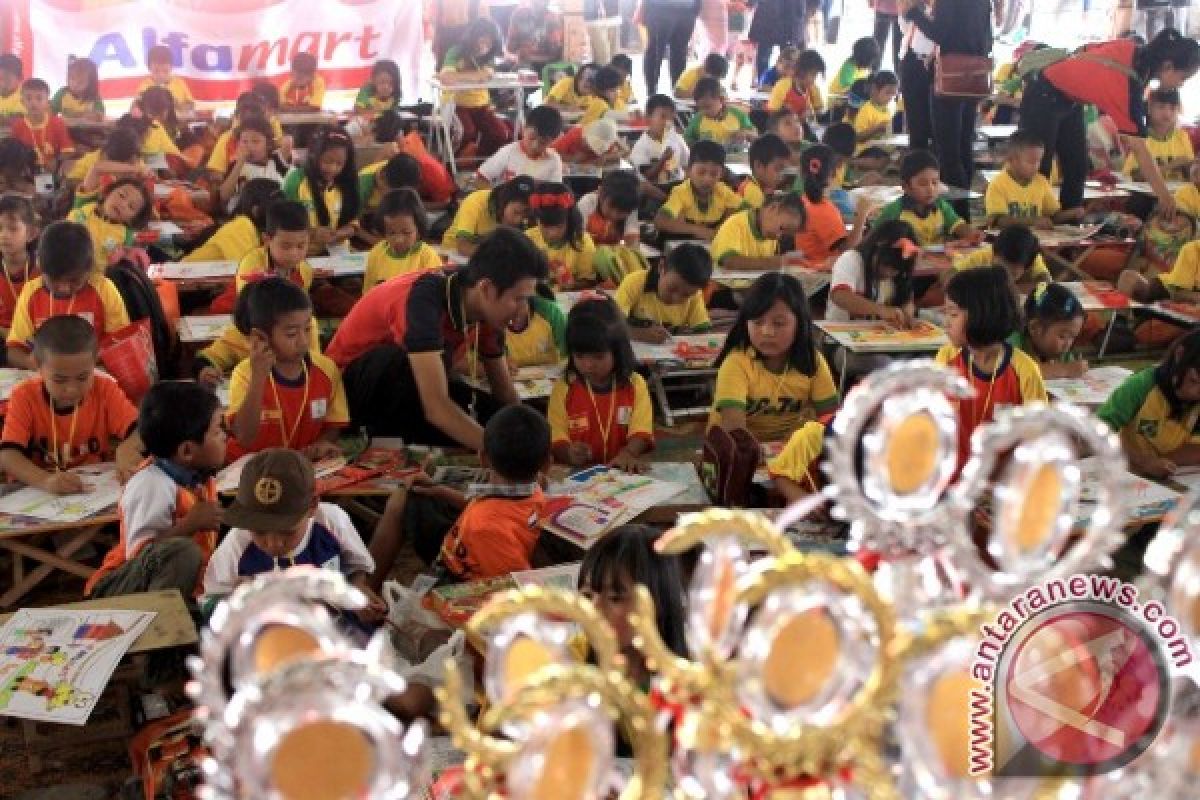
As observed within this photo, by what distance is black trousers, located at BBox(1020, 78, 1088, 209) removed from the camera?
23.1ft

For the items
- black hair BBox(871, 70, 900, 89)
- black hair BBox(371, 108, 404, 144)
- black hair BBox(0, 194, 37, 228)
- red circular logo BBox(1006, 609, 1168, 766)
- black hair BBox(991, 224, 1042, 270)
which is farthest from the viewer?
black hair BBox(871, 70, 900, 89)

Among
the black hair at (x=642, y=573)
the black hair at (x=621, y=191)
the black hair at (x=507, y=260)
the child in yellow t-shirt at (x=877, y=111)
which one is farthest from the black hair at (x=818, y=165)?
the black hair at (x=642, y=573)

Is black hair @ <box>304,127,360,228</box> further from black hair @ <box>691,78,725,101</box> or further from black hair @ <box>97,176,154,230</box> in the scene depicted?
black hair @ <box>691,78,725,101</box>

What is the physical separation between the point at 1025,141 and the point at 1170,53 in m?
1.10

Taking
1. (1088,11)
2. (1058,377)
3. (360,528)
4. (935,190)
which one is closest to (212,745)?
(360,528)

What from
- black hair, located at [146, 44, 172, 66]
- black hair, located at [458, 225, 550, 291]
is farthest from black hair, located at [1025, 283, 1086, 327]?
black hair, located at [146, 44, 172, 66]

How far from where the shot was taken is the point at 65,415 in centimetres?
367

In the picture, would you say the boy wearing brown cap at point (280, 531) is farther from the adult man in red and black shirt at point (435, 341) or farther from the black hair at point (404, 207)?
the black hair at point (404, 207)

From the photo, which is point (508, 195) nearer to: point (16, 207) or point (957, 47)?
point (16, 207)

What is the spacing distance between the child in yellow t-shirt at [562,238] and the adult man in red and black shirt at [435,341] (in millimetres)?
1440

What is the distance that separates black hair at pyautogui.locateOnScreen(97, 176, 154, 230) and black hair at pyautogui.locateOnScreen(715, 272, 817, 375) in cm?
298

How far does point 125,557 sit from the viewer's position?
10.4 ft

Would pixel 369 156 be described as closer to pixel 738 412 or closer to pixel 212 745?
pixel 738 412

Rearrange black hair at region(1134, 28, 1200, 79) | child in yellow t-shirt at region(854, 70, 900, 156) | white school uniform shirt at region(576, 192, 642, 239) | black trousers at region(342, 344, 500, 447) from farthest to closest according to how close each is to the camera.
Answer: child in yellow t-shirt at region(854, 70, 900, 156) < black hair at region(1134, 28, 1200, 79) < white school uniform shirt at region(576, 192, 642, 239) < black trousers at region(342, 344, 500, 447)
